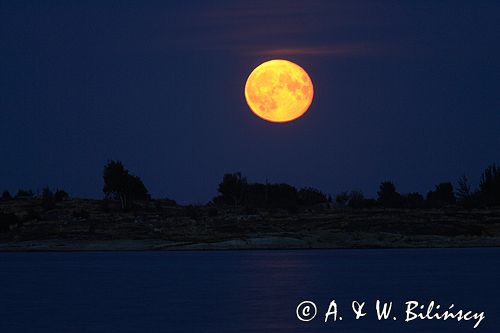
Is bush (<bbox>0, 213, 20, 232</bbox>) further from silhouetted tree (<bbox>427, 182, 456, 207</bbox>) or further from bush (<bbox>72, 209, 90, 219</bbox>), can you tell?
silhouetted tree (<bbox>427, 182, 456, 207</bbox>)

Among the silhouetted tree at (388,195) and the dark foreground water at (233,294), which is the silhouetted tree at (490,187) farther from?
the dark foreground water at (233,294)

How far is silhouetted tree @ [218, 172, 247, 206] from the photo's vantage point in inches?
7032

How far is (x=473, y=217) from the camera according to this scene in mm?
132500

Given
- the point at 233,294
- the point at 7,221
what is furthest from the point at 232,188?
the point at 233,294

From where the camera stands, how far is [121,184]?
150 m

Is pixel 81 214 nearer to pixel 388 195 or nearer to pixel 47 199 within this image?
pixel 47 199

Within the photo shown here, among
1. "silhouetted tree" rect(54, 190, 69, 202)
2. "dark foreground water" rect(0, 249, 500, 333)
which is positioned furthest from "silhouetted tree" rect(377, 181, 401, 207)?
"dark foreground water" rect(0, 249, 500, 333)

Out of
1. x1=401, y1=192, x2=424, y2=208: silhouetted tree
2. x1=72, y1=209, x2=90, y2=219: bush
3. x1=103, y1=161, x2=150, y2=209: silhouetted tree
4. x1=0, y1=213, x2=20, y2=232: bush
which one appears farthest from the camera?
x1=401, y1=192, x2=424, y2=208: silhouetted tree

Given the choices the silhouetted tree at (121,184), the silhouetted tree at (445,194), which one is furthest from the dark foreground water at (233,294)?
the silhouetted tree at (445,194)

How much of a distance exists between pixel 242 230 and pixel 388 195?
62991mm

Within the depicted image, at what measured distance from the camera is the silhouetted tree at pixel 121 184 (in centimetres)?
15000

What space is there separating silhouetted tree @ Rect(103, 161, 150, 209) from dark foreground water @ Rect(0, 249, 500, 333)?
2430 inches

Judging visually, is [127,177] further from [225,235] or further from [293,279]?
[293,279]

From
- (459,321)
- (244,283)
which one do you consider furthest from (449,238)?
(459,321)
